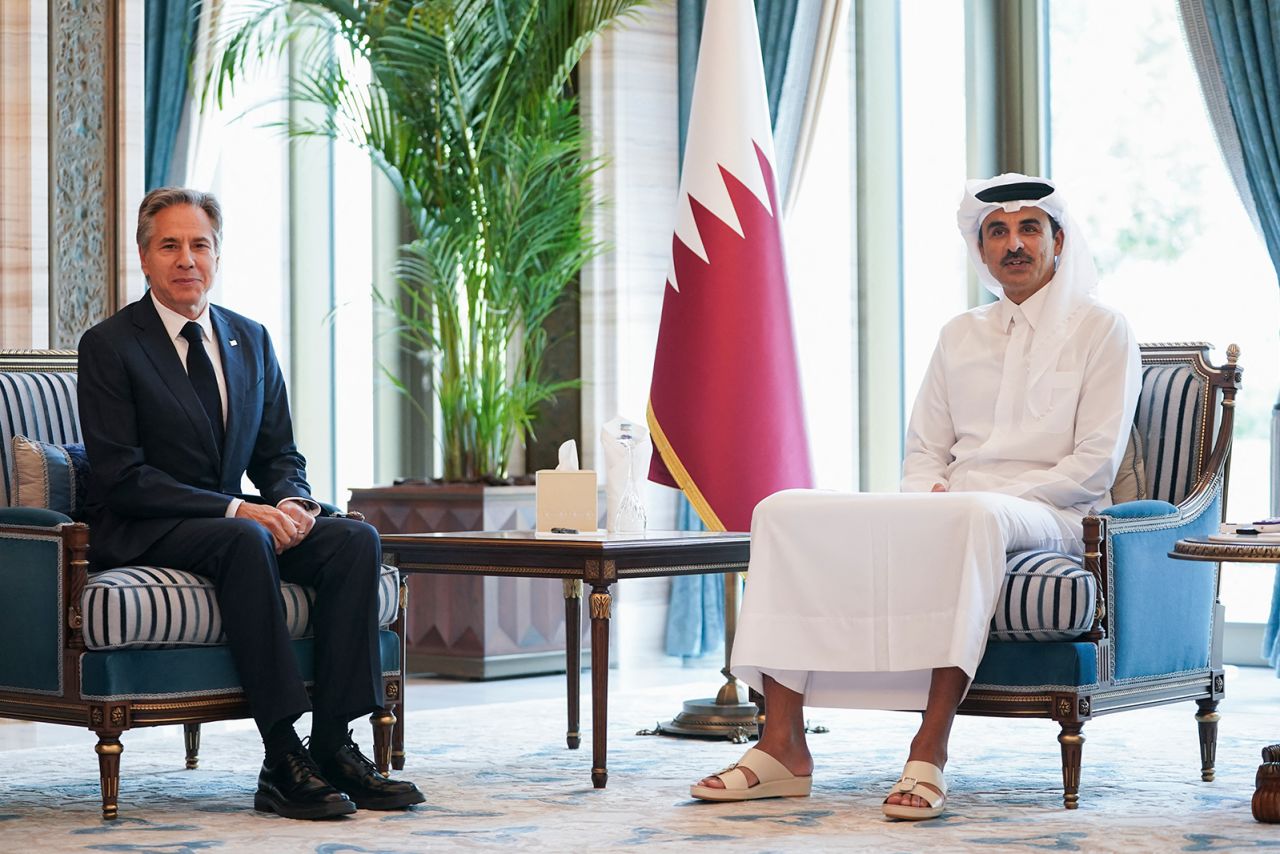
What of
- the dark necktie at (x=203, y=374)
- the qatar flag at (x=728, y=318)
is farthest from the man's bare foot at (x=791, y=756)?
the qatar flag at (x=728, y=318)

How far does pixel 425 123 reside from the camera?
6.36 meters

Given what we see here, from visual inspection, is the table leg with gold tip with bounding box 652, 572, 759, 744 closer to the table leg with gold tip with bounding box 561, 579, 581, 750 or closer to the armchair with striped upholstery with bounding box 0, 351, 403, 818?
the table leg with gold tip with bounding box 561, 579, 581, 750

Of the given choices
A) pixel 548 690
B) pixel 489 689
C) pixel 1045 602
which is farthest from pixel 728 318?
pixel 1045 602

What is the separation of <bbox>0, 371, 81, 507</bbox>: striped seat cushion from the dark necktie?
1.48 feet

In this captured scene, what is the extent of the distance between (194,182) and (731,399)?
3.21 metres

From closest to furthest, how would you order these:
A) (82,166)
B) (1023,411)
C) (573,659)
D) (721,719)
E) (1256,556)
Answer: (1256,556), (1023,411), (573,659), (721,719), (82,166)

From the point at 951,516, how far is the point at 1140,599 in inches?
18.5

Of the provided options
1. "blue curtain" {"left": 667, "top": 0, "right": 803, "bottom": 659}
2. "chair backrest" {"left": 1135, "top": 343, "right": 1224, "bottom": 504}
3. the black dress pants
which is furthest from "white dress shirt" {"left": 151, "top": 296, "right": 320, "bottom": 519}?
"blue curtain" {"left": 667, "top": 0, "right": 803, "bottom": 659}

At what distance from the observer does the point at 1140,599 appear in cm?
382

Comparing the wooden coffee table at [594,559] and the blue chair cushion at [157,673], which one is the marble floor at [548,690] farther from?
the blue chair cushion at [157,673]

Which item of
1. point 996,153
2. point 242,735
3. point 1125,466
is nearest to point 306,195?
point 996,153

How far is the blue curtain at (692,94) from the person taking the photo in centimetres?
668

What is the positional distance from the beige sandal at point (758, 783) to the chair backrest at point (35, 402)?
174 cm

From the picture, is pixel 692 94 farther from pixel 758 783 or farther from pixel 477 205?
pixel 758 783
